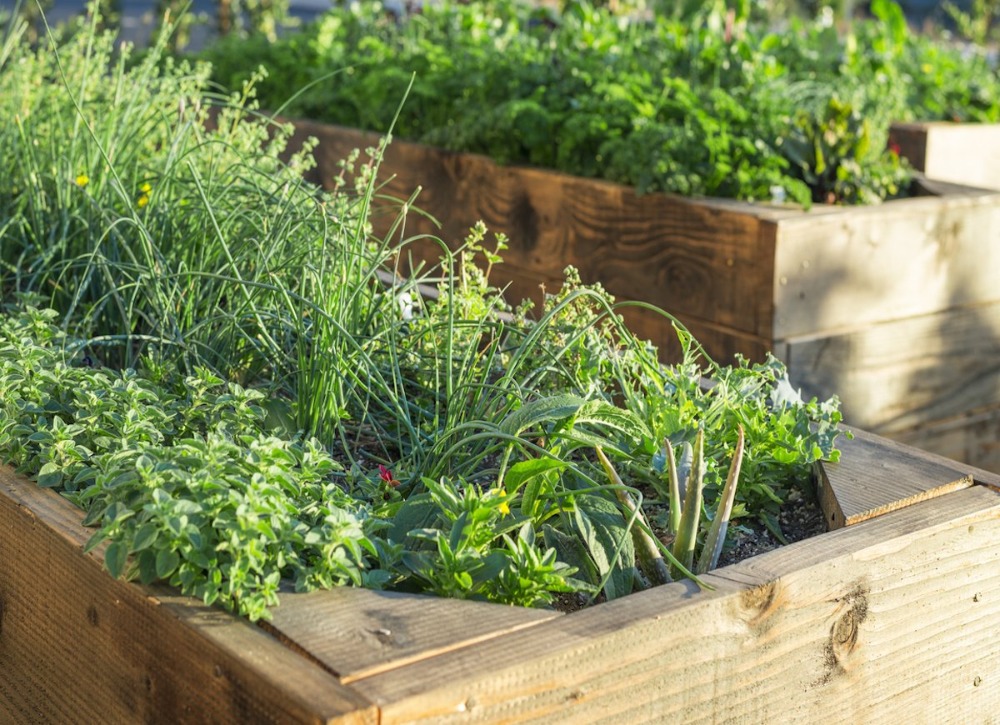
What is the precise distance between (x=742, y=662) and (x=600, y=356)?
74 cm

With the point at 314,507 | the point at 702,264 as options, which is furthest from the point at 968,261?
the point at 314,507

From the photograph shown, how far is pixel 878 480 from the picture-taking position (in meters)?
2.01

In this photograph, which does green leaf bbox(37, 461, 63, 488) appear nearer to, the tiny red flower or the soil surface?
the tiny red flower

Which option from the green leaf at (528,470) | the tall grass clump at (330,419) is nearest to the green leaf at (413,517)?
the tall grass clump at (330,419)

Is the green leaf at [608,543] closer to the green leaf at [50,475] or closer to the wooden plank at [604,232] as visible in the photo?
the green leaf at [50,475]

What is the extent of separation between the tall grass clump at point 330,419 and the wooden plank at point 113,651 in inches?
2.0

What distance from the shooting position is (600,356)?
2.26 meters

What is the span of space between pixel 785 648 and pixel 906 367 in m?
2.26

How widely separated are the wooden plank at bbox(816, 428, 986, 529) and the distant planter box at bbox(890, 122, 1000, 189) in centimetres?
362

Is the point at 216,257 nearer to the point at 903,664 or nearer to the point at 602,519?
the point at 602,519

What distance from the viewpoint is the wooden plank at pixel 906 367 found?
3567 mm

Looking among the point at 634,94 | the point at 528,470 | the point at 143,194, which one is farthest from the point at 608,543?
the point at 634,94

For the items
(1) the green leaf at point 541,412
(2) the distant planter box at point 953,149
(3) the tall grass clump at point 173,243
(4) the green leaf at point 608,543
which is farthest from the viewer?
(2) the distant planter box at point 953,149

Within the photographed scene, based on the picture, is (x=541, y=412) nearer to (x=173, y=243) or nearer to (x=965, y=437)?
(x=173, y=243)
